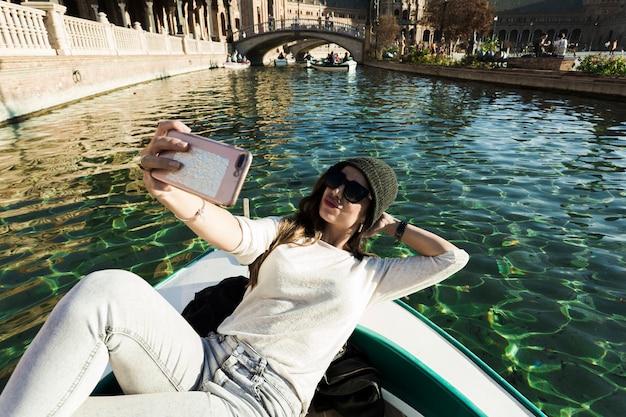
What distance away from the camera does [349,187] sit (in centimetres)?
194

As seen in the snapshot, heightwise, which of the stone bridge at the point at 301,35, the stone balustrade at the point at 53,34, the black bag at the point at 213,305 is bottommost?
the black bag at the point at 213,305

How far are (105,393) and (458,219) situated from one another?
472cm

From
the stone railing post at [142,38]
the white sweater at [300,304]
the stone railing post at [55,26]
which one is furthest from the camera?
the stone railing post at [142,38]

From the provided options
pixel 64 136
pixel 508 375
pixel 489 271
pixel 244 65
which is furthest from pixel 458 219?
pixel 244 65

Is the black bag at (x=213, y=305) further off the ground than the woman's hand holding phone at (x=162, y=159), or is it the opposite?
the woman's hand holding phone at (x=162, y=159)

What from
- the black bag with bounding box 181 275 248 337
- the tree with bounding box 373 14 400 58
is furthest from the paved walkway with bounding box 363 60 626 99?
the tree with bounding box 373 14 400 58

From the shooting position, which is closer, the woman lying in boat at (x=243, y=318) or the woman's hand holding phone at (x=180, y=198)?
the woman lying in boat at (x=243, y=318)

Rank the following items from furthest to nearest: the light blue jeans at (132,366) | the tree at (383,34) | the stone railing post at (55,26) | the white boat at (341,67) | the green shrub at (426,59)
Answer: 1. the tree at (383,34)
2. the white boat at (341,67)
3. the green shrub at (426,59)
4. the stone railing post at (55,26)
5. the light blue jeans at (132,366)

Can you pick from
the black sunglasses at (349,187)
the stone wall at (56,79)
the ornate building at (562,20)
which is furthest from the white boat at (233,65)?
the ornate building at (562,20)

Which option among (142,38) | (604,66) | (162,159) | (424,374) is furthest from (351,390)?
(142,38)

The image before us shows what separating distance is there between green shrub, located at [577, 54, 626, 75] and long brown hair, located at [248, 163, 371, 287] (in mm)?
18967

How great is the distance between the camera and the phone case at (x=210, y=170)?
1.36 metres

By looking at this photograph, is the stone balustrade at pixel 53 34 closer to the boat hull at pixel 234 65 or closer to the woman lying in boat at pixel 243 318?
the woman lying in boat at pixel 243 318

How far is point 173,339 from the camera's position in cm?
158
